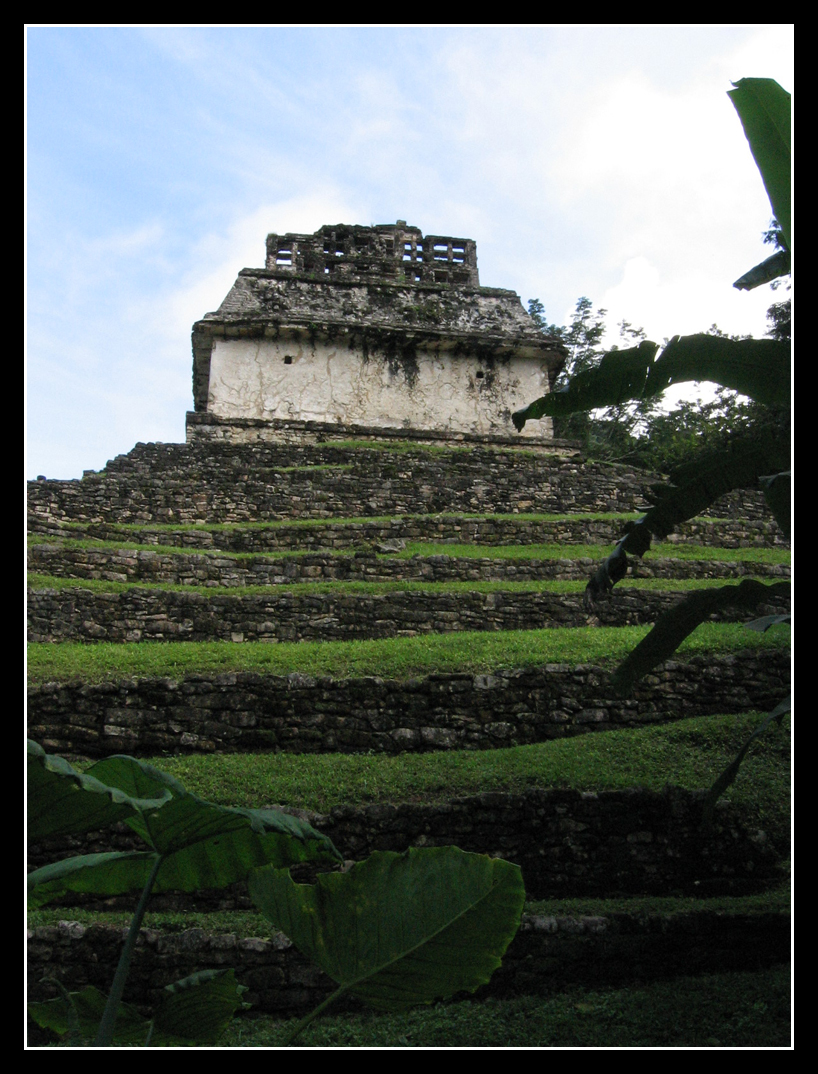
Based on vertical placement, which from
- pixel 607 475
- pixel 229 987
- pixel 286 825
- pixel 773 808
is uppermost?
pixel 607 475

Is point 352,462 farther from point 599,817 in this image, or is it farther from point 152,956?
point 152,956

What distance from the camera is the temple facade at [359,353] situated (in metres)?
18.2

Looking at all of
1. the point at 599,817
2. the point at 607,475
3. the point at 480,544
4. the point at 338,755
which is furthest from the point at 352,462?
the point at 599,817

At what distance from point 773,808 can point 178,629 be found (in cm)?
622

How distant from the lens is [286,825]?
6.68ft

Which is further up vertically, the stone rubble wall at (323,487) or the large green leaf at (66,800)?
the stone rubble wall at (323,487)

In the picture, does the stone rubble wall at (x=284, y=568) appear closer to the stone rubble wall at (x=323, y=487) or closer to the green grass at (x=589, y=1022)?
the stone rubble wall at (x=323, y=487)

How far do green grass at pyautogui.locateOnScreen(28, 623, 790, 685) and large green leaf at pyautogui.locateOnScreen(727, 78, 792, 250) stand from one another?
192 inches

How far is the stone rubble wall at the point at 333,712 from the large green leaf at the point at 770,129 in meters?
4.74

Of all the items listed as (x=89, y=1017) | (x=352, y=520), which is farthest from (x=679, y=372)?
(x=352, y=520)

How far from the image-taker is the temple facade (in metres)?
18.2

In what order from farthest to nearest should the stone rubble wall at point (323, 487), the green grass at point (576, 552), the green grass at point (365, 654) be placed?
the stone rubble wall at point (323, 487) → the green grass at point (576, 552) → the green grass at point (365, 654)

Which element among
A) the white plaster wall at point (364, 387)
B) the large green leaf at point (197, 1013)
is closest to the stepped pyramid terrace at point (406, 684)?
the white plaster wall at point (364, 387)

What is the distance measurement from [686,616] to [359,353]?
52.4 feet
